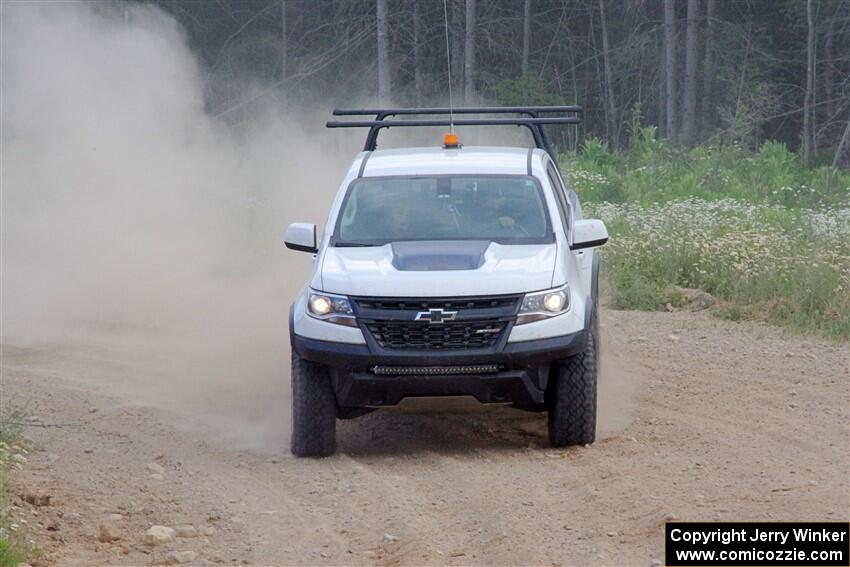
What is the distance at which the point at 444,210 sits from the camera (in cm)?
912

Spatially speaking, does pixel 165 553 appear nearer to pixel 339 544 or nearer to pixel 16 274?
pixel 339 544

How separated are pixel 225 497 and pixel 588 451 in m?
2.17

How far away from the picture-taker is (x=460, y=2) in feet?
97.8

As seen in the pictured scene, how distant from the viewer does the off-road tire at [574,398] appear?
8180 mm

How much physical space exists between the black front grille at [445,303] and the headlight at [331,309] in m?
0.15

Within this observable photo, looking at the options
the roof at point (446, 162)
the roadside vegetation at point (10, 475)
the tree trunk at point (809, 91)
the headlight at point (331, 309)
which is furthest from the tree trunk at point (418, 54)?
the headlight at point (331, 309)

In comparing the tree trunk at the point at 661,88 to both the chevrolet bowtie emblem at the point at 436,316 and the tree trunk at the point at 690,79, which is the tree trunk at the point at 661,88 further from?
the chevrolet bowtie emblem at the point at 436,316

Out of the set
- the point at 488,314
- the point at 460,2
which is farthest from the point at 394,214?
the point at 460,2

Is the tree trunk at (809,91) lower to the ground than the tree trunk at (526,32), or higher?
lower

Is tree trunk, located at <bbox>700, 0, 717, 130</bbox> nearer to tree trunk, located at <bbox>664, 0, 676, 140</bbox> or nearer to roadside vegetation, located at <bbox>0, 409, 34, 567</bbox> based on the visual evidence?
tree trunk, located at <bbox>664, 0, 676, 140</bbox>

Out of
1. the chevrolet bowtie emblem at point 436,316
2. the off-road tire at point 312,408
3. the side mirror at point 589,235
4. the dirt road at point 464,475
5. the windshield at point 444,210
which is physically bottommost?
the dirt road at point 464,475

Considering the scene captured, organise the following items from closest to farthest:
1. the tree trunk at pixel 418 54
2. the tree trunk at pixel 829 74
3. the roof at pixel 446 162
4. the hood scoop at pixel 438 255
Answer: the hood scoop at pixel 438 255 < the roof at pixel 446 162 < the tree trunk at pixel 418 54 < the tree trunk at pixel 829 74

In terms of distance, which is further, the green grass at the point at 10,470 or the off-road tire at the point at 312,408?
the off-road tire at the point at 312,408

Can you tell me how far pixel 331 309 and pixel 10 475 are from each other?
6.71ft
